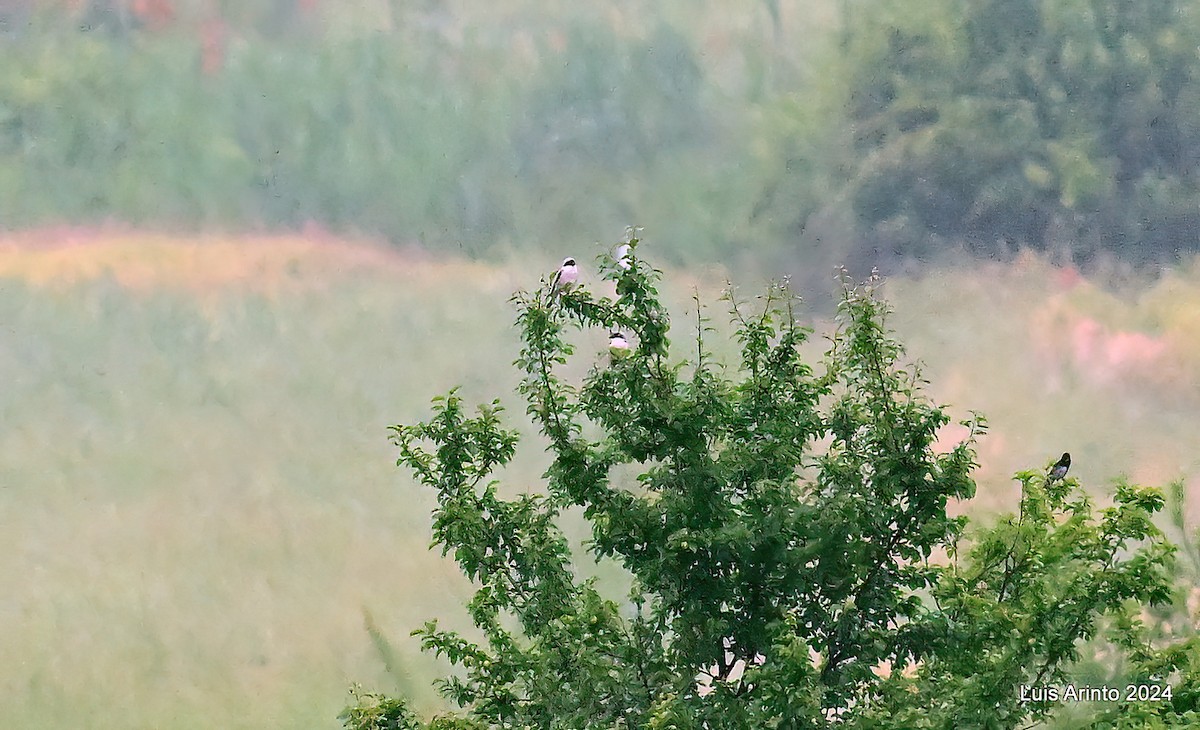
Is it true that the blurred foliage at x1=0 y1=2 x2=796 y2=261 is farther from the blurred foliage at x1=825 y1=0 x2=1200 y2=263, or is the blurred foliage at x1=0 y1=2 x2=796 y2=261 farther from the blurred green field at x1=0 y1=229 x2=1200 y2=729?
the blurred foliage at x1=825 y1=0 x2=1200 y2=263

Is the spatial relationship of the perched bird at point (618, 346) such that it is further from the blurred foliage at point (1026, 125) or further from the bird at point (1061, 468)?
the blurred foliage at point (1026, 125)

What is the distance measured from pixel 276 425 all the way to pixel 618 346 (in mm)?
4586

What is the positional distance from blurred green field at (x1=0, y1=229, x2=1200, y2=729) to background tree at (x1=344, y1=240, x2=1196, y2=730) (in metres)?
3.82

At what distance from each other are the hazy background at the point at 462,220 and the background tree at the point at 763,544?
4.04 meters

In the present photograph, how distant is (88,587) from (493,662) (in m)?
4.42

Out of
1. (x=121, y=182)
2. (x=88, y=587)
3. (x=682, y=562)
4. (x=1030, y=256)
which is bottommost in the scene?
(x=682, y=562)

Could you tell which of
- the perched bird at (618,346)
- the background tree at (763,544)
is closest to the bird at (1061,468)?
the background tree at (763,544)

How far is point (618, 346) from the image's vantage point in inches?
177

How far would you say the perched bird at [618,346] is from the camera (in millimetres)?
4309

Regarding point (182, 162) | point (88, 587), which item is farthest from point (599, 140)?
point (88, 587)

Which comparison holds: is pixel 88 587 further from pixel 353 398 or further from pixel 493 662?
pixel 493 662

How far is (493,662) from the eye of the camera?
457 centimetres

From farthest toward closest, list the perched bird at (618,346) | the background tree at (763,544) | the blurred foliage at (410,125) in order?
the blurred foliage at (410,125) → the perched bird at (618,346) → the background tree at (763,544)

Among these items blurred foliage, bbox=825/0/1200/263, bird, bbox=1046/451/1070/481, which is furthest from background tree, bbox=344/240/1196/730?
blurred foliage, bbox=825/0/1200/263
